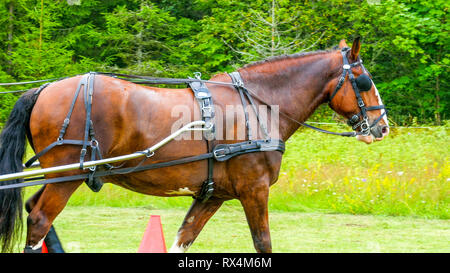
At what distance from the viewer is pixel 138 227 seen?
7.68 meters

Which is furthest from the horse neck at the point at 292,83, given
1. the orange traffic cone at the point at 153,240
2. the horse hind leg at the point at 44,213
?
the horse hind leg at the point at 44,213

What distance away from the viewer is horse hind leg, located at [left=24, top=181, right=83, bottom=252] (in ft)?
14.8

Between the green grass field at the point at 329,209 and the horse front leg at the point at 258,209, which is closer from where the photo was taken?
the horse front leg at the point at 258,209

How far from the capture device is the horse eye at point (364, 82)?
508cm

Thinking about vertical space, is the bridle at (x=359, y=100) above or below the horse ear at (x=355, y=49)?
below

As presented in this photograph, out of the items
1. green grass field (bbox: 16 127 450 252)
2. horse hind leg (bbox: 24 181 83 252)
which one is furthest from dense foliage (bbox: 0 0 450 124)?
horse hind leg (bbox: 24 181 83 252)

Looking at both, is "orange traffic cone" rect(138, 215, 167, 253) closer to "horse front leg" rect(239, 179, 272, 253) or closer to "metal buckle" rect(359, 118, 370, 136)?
"horse front leg" rect(239, 179, 272, 253)

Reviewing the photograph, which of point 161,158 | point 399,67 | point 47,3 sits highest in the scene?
point 47,3

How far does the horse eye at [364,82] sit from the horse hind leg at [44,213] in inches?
101

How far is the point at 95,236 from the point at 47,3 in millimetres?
12263

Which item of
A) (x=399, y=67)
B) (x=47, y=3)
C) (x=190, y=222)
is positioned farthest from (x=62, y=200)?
(x=399, y=67)

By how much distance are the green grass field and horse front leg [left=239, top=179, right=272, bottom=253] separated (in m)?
1.66

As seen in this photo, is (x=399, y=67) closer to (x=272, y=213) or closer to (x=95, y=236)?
(x=272, y=213)

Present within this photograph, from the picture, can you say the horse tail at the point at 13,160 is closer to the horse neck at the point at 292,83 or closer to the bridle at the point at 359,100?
the horse neck at the point at 292,83
